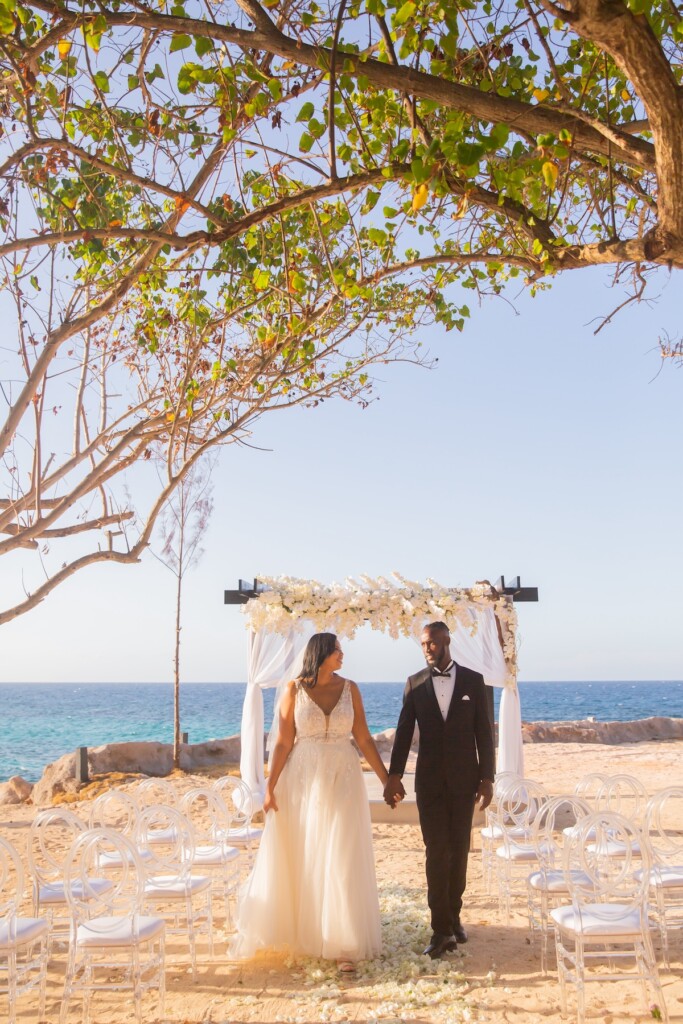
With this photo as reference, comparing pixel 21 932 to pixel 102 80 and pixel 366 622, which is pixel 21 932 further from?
pixel 366 622

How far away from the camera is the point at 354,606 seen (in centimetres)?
1001

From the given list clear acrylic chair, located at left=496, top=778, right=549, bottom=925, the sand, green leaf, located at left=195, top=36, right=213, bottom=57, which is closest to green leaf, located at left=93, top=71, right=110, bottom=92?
green leaf, located at left=195, top=36, right=213, bottom=57

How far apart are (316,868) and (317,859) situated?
1.9 inches

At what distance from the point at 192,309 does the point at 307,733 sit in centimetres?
263

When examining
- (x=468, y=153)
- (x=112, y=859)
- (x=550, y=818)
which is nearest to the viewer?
(x=468, y=153)

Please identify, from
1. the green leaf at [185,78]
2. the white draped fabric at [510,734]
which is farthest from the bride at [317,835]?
the white draped fabric at [510,734]

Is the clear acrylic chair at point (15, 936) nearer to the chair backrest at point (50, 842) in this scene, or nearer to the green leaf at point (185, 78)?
the chair backrest at point (50, 842)

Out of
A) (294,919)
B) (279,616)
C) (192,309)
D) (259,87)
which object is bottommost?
(294,919)

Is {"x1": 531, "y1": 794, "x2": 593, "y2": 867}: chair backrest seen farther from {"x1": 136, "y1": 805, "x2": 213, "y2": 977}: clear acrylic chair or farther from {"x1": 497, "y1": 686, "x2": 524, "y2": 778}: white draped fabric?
{"x1": 497, "y1": 686, "x2": 524, "y2": 778}: white draped fabric

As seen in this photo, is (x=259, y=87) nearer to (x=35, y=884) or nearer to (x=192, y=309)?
(x=192, y=309)

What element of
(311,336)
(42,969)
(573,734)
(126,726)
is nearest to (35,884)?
(42,969)

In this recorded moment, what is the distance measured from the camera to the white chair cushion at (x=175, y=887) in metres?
4.82

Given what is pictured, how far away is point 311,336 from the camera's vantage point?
619 centimetres

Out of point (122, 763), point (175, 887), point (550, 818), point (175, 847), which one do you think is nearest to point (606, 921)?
point (550, 818)
